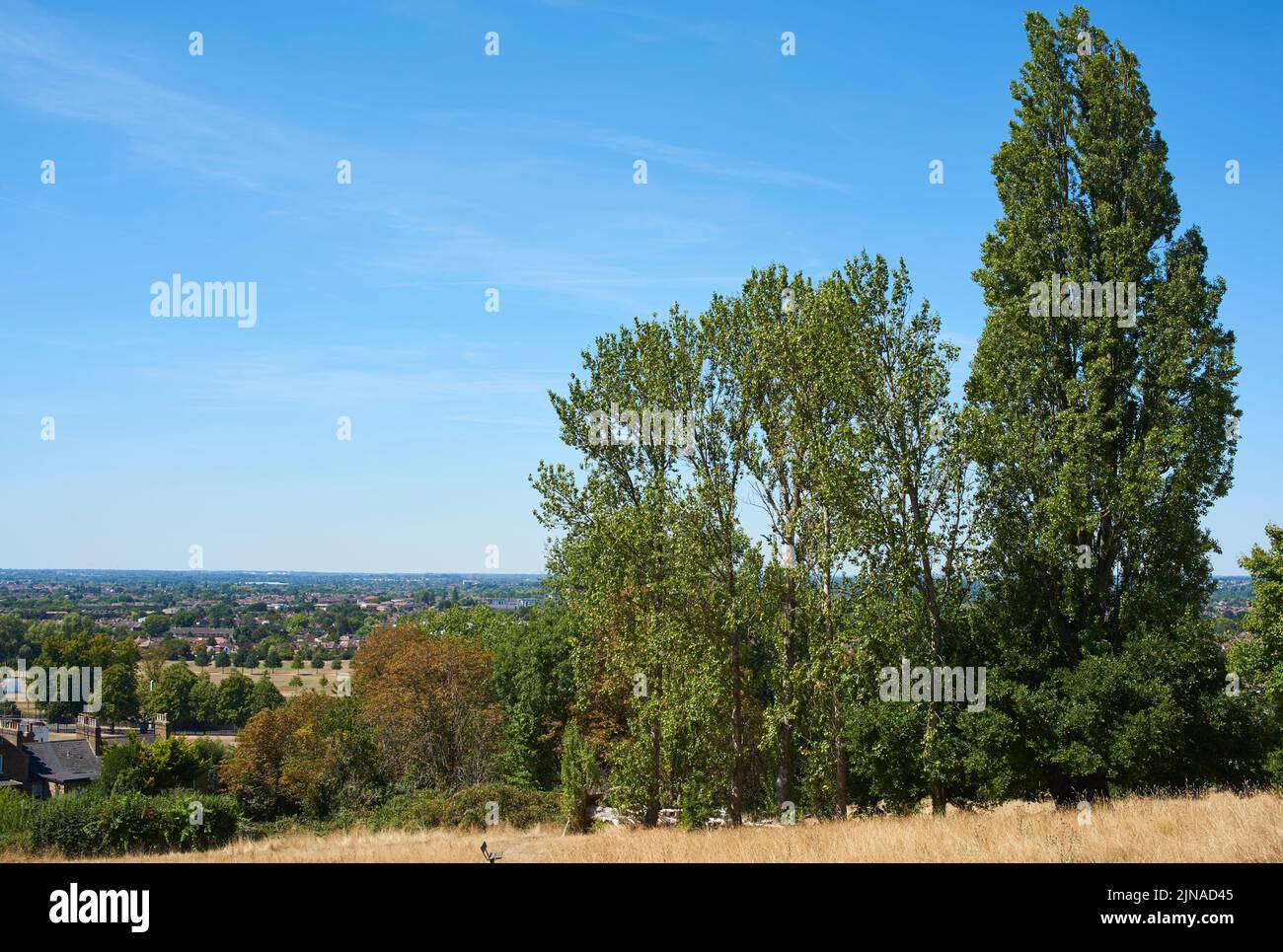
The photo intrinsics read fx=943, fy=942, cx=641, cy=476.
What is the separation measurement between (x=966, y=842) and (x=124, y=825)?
2469 cm

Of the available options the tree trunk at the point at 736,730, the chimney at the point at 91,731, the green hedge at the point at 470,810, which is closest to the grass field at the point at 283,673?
the chimney at the point at 91,731

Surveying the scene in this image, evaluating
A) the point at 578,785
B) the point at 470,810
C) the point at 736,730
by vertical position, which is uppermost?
the point at 736,730

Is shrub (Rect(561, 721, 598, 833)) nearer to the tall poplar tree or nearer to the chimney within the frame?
the tall poplar tree

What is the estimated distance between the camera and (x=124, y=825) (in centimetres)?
2812

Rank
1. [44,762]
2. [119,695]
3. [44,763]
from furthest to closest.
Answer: [119,695]
[44,762]
[44,763]

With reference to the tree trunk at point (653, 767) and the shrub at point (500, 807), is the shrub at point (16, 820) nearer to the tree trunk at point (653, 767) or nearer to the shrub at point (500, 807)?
the shrub at point (500, 807)

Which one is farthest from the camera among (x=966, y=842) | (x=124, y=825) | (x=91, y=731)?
(x=91, y=731)

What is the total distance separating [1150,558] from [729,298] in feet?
45.0

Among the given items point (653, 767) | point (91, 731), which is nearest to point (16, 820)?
point (653, 767)

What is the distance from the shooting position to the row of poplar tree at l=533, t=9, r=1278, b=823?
24266mm

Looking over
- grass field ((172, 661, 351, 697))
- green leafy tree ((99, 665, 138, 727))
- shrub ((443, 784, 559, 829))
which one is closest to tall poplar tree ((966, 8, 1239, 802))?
shrub ((443, 784, 559, 829))

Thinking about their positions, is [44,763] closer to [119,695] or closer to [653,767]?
[119,695]

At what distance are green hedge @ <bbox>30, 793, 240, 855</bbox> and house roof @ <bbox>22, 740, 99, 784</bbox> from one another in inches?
2013
